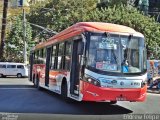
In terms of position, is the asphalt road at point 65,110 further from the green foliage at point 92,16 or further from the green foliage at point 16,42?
the green foliage at point 16,42

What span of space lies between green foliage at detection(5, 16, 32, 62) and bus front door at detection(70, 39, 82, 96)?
163ft

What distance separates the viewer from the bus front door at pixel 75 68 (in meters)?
17.0

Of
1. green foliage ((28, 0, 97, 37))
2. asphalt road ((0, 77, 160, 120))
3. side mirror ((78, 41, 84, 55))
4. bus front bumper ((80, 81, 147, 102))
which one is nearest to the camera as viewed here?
asphalt road ((0, 77, 160, 120))

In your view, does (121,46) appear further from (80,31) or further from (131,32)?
(80,31)

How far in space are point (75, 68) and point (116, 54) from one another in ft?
7.17

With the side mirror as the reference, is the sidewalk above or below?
below

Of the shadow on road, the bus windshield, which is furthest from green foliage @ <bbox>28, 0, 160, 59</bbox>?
the bus windshield

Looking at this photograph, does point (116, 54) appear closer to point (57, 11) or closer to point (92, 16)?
point (92, 16)

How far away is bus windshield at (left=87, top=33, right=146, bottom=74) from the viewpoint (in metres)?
15.6

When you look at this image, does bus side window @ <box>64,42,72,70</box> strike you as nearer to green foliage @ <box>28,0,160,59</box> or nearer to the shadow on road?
the shadow on road

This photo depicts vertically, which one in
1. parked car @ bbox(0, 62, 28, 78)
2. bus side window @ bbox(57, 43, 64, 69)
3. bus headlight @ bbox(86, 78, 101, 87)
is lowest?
parked car @ bbox(0, 62, 28, 78)

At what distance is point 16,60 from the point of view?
6694 centimetres

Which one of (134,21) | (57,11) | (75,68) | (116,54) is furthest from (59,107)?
(57,11)

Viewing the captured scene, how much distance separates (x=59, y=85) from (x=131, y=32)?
186 inches
